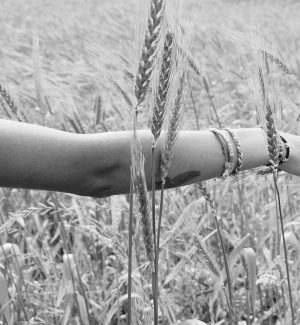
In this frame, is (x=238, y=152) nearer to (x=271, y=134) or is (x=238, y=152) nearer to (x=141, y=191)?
(x=271, y=134)

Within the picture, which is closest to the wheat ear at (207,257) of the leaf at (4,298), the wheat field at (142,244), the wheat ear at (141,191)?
the wheat field at (142,244)

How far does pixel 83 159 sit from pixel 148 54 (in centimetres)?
16

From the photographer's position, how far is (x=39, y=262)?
60.4 inches

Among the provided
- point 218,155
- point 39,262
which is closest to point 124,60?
point 39,262

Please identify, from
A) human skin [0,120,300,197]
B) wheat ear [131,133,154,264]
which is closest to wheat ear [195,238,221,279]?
human skin [0,120,300,197]

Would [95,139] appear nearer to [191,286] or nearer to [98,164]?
[98,164]

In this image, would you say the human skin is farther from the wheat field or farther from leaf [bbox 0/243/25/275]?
leaf [bbox 0/243/25/275]

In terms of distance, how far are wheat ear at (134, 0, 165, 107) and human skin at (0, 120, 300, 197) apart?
0.09 metres

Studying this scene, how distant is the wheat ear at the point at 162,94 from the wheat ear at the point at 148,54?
21 millimetres

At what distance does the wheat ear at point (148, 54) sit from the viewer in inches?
29.8

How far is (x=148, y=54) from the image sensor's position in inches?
29.9

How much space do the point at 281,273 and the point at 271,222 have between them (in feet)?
0.85

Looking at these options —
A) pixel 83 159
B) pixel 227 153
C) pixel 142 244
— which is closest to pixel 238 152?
pixel 227 153

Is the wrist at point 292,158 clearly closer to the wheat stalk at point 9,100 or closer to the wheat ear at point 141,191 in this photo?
the wheat ear at point 141,191
